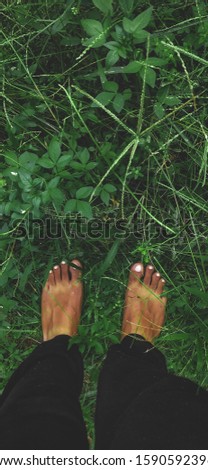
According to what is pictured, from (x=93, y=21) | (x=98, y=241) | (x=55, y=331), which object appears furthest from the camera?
(x=55, y=331)

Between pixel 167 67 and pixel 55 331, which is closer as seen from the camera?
pixel 167 67

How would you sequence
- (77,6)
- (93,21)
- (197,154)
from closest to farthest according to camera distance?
1. (93,21)
2. (77,6)
3. (197,154)

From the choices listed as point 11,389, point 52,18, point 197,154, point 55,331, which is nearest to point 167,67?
point 197,154

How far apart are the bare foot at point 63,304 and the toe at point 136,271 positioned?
0.18m

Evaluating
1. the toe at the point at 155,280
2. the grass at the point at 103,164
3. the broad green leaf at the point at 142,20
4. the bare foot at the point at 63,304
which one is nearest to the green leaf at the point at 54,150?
the grass at the point at 103,164

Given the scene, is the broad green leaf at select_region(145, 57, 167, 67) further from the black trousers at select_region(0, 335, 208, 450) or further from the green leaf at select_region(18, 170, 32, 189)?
the black trousers at select_region(0, 335, 208, 450)

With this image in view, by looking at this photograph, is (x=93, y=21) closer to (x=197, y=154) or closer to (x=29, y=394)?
(x=197, y=154)

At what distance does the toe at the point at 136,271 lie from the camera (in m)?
1.64

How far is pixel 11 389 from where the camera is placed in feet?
5.03

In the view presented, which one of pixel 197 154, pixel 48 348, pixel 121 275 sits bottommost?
pixel 48 348

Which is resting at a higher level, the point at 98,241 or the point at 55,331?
the point at 98,241

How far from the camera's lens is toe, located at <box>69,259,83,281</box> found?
1621 mm

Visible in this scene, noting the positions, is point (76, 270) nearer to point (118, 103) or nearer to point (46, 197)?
point (46, 197)

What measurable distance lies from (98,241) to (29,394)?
51 cm
